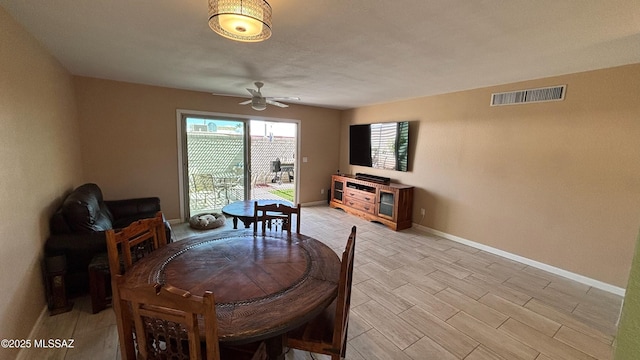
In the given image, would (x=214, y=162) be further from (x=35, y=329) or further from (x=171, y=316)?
(x=171, y=316)

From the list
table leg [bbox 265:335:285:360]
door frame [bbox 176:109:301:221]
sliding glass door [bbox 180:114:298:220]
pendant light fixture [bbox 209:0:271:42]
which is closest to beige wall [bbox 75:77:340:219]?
door frame [bbox 176:109:301:221]

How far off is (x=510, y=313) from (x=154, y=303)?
117 inches

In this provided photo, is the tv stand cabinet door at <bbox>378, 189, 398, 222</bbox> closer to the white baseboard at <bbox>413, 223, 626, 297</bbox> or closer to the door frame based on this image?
the white baseboard at <bbox>413, 223, 626, 297</bbox>

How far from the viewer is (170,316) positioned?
0.96 meters

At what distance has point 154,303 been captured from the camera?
0.96 metres

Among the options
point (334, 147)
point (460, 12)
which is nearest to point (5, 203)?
point (460, 12)

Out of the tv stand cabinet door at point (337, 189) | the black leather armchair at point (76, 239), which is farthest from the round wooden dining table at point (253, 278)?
the tv stand cabinet door at point (337, 189)

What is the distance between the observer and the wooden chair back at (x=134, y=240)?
1.54m

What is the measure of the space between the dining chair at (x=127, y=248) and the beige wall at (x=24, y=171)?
2.12 ft

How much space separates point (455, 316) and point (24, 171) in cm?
384

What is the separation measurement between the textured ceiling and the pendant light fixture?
29cm

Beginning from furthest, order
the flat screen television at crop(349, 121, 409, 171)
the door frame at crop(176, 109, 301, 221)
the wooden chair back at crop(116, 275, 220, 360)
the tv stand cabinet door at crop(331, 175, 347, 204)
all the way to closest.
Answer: the tv stand cabinet door at crop(331, 175, 347, 204) → the flat screen television at crop(349, 121, 409, 171) → the door frame at crop(176, 109, 301, 221) → the wooden chair back at crop(116, 275, 220, 360)

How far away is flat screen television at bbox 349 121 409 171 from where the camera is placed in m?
4.95

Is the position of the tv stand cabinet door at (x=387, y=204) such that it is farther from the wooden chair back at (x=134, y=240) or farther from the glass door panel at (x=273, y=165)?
the wooden chair back at (x=134, y=240)
